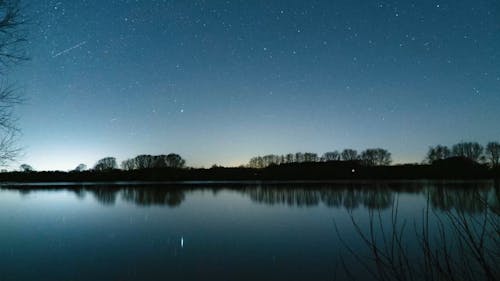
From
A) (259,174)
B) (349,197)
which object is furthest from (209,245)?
(259,174)

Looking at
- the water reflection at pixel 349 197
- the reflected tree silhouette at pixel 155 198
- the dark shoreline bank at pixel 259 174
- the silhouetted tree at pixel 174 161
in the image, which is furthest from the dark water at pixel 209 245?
the silhouetted tree at pixel 174 161

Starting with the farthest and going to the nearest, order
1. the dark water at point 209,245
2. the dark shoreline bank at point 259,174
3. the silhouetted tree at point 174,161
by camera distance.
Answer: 1. the silhouetted tree at point 174,161
2. the dark shoreline bank at point 259,174
3. the dark water at point 209,245

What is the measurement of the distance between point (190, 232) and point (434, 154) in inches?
4092

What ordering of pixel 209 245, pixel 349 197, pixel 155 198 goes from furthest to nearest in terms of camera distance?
1. pixel 155 198
2. pixel 349 197
3. pixel 209 245

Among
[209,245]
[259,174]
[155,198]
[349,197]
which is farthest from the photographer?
[259,174]

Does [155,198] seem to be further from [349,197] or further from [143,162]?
[143,162]

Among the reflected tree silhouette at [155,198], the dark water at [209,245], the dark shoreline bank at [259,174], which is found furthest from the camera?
the dark shoreline bank at [259,174]

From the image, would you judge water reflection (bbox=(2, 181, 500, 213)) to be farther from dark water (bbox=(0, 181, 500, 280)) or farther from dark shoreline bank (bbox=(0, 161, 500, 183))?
dark shoreline bank (bbox=(0, 161, 500, 183))

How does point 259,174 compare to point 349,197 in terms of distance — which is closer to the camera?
point 349,197

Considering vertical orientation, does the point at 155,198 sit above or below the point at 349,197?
below

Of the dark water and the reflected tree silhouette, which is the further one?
the reflected tree silhouette

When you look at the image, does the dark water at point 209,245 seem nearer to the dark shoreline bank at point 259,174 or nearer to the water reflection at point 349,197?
the water reflection at point 349,197

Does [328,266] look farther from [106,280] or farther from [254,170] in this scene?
[254,170]

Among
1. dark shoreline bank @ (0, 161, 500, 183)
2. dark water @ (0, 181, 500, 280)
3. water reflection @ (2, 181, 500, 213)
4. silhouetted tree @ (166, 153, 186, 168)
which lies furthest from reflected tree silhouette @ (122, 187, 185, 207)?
silhouetted tree @ (166, 153, 186, 168)
